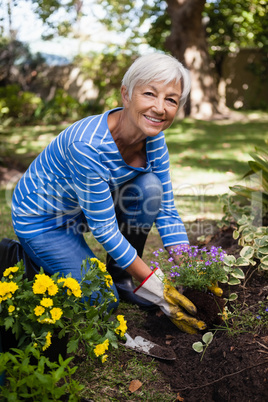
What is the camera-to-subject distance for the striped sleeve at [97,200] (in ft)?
6.88

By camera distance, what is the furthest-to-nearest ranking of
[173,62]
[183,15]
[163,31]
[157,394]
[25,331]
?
[163,31] → [183,15] → [173,62] → [157,394] → [25,331]

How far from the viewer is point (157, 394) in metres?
1.85

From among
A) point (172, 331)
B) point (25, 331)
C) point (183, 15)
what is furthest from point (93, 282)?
point (183, 15)

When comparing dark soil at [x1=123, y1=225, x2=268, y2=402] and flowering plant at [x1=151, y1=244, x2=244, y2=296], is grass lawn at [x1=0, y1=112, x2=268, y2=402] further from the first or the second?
flowering plant at [x1=151, y1=244, x2=244, y2=296]

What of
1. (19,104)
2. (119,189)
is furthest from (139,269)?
(19,104)

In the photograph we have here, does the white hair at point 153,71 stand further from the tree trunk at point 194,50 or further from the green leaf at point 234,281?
the tree trunk at point 194,50

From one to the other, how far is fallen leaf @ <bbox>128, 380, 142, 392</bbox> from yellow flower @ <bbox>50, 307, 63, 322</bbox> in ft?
1.71

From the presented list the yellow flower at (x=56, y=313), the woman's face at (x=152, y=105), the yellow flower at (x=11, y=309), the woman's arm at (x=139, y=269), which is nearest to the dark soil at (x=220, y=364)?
the woman's arm at (x=139, y=269)

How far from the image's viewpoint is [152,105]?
2027 millimetres

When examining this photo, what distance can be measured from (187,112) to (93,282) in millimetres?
9931

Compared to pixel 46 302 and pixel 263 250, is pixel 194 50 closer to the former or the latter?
pixel 263 250

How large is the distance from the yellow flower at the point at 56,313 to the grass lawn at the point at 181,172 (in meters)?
0.42

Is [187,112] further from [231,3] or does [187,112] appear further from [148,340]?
[148,340]

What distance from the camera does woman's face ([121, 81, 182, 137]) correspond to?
6.65 feet
